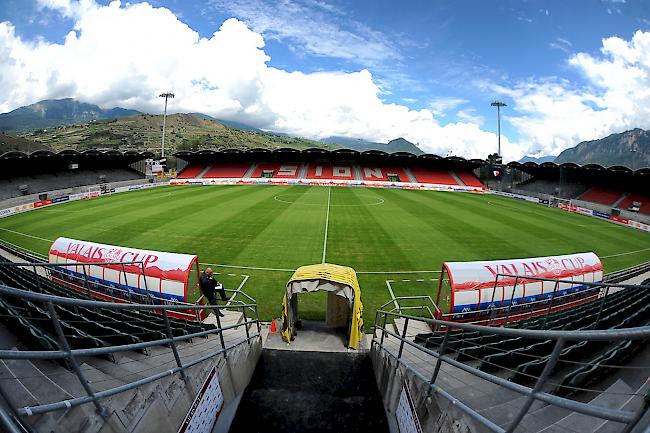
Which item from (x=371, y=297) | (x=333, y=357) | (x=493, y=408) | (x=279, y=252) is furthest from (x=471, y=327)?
(x=279, y=252)

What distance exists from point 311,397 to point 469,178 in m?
69.0

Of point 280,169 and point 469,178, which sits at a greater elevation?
point 280,169

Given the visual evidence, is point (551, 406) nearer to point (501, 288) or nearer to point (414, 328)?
point (414, 328)

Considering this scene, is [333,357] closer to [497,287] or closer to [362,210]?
[497,287]

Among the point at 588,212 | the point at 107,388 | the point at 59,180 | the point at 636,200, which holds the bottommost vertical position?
the point at 588,212

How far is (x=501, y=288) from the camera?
1077cm

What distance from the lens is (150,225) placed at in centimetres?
2533

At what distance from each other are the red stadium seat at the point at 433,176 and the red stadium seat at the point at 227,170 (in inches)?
1310

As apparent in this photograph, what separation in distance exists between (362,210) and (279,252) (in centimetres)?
1567

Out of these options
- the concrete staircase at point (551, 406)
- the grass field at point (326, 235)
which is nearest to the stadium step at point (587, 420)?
the concrete staircase at point (551, 406)

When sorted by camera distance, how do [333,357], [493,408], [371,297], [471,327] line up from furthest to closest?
[371,297], [333,357], [493,408], [471,327]

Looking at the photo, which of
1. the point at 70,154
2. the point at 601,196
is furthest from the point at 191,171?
the point at 601,196

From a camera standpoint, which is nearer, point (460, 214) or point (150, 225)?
point (150, 225)

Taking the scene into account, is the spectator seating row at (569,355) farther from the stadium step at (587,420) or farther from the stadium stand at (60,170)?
the stadium stand at (60,170)
